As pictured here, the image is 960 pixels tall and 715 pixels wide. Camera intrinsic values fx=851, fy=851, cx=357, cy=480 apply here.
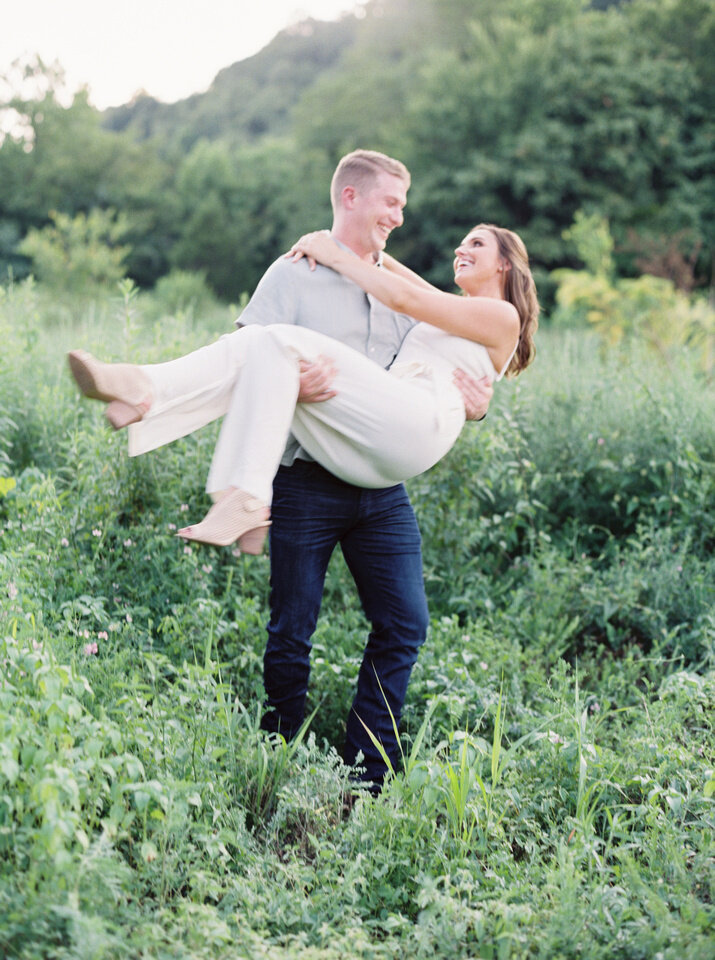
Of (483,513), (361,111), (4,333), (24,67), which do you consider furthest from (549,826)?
(24,67)

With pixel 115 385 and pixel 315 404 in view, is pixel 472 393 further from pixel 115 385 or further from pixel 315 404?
pixel 115 385

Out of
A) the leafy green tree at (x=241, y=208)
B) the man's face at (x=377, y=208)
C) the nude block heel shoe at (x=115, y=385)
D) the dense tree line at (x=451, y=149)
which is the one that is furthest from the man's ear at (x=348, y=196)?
the leafy green tree at (x=241, y=208)

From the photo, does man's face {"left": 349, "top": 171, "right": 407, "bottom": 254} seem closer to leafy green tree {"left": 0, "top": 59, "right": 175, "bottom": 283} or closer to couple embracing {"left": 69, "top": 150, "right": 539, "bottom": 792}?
couple embracing {"left": 69, "top": 150, "right": 539, "bottom": 792}

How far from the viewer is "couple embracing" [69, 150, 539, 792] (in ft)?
8.82

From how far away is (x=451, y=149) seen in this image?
2669 centimetres

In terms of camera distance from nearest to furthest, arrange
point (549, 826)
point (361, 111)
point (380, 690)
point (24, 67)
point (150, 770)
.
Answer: point (150, 770) → point (549, 826) → point (380, 690) → point (361, 111) → point (24, 67)

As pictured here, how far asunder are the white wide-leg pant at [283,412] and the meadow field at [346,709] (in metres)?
0.82

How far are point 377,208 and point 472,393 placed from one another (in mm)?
785

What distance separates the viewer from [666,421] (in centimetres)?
564

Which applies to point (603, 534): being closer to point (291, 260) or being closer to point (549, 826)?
point (549, 826)

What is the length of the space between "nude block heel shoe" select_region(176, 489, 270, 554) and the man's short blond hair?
1.27 m

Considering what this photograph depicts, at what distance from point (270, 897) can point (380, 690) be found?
0.95 meters

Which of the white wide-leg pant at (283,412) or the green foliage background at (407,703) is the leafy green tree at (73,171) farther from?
the white wide-leg pant at (283,412)

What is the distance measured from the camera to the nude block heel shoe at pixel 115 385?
257cm
